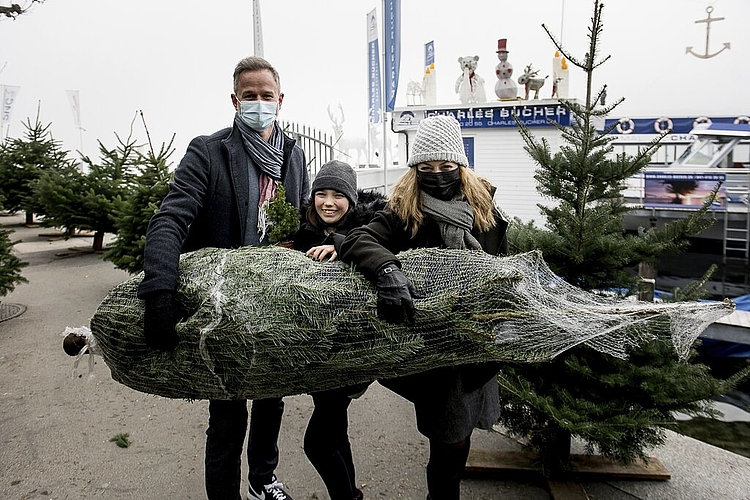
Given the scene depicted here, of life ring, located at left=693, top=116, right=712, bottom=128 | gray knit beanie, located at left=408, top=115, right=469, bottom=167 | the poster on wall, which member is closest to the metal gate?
gray knit beanie, located at left=408, top=115, right=469, bottom=167

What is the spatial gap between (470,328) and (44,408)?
11.9 ft

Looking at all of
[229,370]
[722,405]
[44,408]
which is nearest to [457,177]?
[229,370]

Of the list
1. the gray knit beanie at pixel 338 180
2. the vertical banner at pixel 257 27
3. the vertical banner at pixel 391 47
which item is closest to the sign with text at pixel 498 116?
the vertical banner at pixel 391 47

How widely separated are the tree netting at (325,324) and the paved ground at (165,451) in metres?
0.86

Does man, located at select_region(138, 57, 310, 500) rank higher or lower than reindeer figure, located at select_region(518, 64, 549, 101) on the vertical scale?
lower

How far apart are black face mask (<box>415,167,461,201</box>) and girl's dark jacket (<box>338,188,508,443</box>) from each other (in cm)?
12

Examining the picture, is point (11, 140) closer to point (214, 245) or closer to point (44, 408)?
point (44, 408)

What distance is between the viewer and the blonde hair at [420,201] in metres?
2.12

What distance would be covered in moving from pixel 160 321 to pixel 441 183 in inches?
45.0

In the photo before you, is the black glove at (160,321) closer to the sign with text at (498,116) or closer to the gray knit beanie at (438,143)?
the gray knit beanie at (438,143)

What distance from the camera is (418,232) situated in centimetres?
216

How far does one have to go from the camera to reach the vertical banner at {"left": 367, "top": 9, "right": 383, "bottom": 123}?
1302 centimetres

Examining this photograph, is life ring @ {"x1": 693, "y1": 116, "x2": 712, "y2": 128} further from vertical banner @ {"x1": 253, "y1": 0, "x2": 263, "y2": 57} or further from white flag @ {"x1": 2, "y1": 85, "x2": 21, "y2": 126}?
white flag @ {"x1": 2, "y1": 85, "x2": 21, "y2": 126}

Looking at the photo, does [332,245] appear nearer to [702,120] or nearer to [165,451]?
[165,451]
